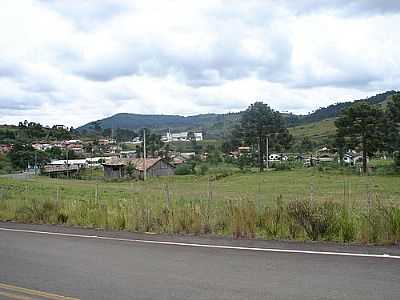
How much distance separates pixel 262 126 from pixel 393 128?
88.3 feet

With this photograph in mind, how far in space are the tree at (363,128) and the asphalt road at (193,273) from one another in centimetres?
5903

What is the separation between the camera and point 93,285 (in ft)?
25.4

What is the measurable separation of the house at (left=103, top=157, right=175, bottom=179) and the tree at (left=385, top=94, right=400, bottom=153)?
Answer: 38294mm

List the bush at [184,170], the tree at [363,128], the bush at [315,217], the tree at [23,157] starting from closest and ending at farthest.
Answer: the bush at [315,217] → the tree at [363,128] → the bush at [184,170] → the tree at [23,157]

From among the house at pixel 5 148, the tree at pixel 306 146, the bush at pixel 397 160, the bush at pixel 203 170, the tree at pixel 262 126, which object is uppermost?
the tree at pixel 262 126

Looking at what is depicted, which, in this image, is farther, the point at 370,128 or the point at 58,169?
the point at 58,169

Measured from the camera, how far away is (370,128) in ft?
217

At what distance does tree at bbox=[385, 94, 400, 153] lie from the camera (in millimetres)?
66438

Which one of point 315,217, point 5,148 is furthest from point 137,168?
point 315,217

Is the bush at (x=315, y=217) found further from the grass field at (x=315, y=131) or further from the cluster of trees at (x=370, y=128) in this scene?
the grass field at (x=315, y=131)

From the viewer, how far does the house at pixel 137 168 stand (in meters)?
88.1

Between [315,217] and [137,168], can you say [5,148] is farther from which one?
[315,217]

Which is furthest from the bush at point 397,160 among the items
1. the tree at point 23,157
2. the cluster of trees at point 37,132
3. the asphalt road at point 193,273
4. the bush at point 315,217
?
the cluster of trees at point 37,132

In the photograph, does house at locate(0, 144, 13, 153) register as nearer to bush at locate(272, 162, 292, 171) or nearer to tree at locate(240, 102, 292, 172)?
tree at locate(240, 102, 292, 172)
